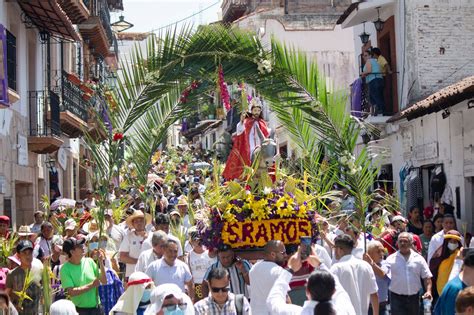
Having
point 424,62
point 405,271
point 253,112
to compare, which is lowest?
point 405,271

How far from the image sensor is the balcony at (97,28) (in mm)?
29609

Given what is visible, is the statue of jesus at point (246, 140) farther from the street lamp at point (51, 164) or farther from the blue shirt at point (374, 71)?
the street lamp at point (51, 164)

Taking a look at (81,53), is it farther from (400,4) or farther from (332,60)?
(400,4)

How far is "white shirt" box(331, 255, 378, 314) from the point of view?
30.5ft

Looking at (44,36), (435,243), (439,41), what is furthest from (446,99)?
(44,36)

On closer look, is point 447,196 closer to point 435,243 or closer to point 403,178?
point 403,178

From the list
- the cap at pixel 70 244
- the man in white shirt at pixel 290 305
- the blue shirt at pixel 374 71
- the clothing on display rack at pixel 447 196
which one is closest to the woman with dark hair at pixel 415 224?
the clothing on display rack at pixel 447 196

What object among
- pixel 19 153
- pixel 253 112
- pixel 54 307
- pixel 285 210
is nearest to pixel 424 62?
pixel 19 153

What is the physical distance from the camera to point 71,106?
25531 millimetres

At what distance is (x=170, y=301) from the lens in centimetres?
745

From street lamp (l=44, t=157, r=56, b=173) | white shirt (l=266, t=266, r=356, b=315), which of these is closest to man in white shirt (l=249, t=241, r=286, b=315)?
white shirt (l=266, t=266, r=356, b=315)

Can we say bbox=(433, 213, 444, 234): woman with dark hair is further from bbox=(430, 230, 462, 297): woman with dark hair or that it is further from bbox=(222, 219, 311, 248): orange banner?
bbox=(222, 219, 311, 248): orange banner

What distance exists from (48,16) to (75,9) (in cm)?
345

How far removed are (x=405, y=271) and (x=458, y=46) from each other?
11.2 meters
